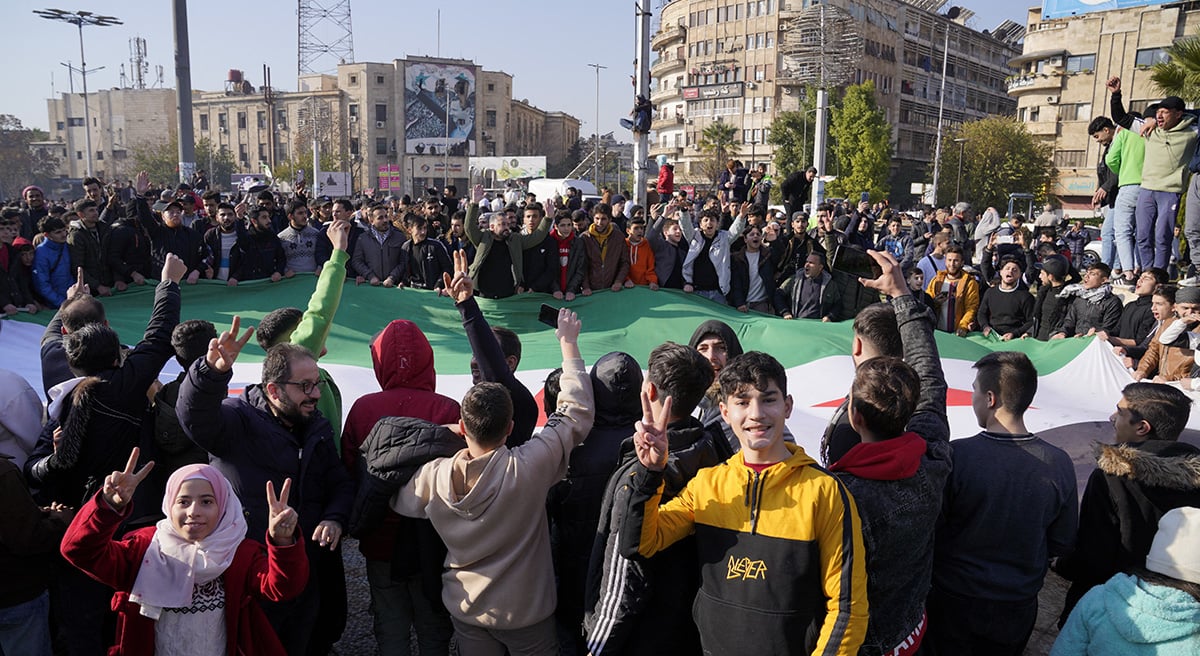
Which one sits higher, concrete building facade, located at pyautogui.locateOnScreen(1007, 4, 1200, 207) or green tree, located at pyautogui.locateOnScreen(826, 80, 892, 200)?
concrete building facade, located at pyautogui.locateOnScreen(1007, 4, 1200, 207)

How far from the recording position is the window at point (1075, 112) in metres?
56.3

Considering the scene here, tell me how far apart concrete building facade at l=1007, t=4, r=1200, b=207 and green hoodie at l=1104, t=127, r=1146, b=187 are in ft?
168

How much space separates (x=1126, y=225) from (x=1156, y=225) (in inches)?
16.0

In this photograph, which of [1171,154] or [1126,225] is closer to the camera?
[1171,154]

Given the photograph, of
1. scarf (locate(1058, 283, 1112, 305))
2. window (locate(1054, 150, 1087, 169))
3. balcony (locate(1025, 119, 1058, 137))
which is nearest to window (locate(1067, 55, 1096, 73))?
balcony (locate(1025, 119, 1058, 137))

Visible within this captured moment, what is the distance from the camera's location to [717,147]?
217 feet

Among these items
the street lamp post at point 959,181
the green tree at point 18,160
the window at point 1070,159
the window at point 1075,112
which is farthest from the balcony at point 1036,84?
the green tree at point 18,160

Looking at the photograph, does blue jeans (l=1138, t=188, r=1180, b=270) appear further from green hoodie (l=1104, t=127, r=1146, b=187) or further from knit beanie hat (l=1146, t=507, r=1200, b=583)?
knit beanie hat (l=1146, t=507, r=1200, b=583)

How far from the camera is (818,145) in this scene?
93.4 feet

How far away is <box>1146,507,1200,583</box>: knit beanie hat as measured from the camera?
247 cm

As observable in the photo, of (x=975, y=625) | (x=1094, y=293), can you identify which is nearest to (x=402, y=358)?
(x=975, y=625)

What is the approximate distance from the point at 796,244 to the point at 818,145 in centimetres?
2012

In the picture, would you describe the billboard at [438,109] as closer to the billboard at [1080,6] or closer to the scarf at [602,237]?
the billboard at [1080,6]

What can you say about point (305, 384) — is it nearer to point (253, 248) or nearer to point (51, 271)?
point (51, 271)
